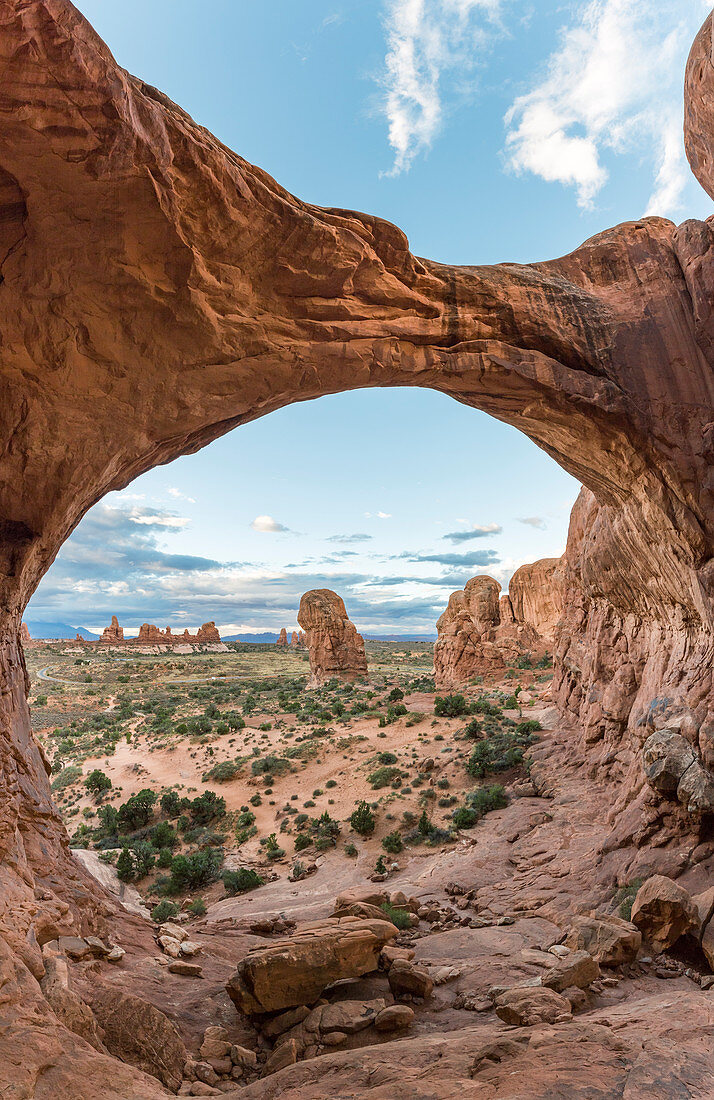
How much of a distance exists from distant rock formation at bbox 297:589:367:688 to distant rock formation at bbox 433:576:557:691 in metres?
7.55

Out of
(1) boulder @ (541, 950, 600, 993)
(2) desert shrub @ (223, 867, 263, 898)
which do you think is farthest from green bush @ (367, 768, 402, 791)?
(1) boulder @ (541, 950, 600, 993)

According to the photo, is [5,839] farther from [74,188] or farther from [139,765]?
[139,765]

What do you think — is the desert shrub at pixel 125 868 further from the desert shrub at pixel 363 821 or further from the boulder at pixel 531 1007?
the boulder at pixel 531 1007

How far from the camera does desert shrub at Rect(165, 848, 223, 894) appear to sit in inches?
579

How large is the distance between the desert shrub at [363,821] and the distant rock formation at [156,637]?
93.7m

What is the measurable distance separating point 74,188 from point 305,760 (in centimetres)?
2334

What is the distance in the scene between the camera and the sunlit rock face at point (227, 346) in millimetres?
6074

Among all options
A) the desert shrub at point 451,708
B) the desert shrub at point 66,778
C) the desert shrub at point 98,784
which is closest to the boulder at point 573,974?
the desert shrub at point 451,708

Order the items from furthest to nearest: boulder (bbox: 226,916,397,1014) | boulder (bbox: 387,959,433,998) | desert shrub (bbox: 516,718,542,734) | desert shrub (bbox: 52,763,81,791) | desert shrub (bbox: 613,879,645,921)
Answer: desert shrub (bbox: 52,763,81,791) → desert shrub (bbox: 516,718,542,734) → desert shrub (bbox: 613,879,645,921) → boulder (bbox: 387,959,433,998) → boulder (bbox: 226,916,397,1014)

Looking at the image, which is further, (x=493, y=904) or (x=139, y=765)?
(x=139, y=765)

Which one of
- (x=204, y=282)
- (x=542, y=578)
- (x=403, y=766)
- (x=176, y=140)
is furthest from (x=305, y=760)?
(x=542, y=578)

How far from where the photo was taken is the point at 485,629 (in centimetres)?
4378

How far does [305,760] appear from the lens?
2414 centimetres

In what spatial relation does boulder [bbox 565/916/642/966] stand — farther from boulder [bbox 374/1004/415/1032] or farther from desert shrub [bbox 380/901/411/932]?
desert shrub [bbox 380/901/411/932]
